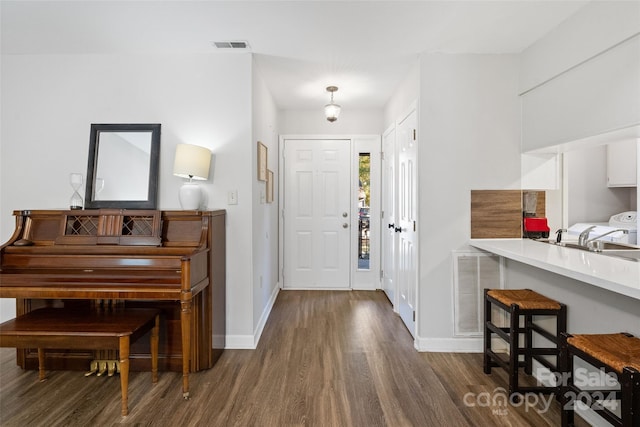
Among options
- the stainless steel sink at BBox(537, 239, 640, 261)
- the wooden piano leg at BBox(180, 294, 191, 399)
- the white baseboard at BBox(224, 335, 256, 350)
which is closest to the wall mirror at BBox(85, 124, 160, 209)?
the wooden piano leg at BBox(180, 294, 191, 399)

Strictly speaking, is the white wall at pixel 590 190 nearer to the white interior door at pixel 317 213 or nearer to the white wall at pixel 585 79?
the white wall at pixel 585 79

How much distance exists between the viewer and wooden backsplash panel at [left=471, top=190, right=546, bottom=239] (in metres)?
2.80

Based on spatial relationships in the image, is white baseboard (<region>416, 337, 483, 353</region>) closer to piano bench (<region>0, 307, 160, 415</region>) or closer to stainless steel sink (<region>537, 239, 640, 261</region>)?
stainless steel sink (<region>537, 239, 640, 261</region>)

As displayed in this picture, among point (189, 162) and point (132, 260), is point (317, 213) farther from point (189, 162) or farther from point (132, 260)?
point (132, 260)

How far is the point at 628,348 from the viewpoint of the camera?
4.92 feet

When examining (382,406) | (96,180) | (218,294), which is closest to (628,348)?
(382,406)

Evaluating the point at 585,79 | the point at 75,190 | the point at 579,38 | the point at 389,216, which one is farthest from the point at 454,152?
the point at 75,190

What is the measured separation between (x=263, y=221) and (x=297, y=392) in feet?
5.75

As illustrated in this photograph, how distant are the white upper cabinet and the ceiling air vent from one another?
2.94m

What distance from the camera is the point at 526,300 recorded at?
2.18m

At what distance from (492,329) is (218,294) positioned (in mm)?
1995

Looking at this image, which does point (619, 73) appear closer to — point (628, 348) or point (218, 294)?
point (628, 348)

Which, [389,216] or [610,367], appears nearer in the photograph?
[610,367]

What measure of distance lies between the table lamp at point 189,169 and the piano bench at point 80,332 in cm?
85
